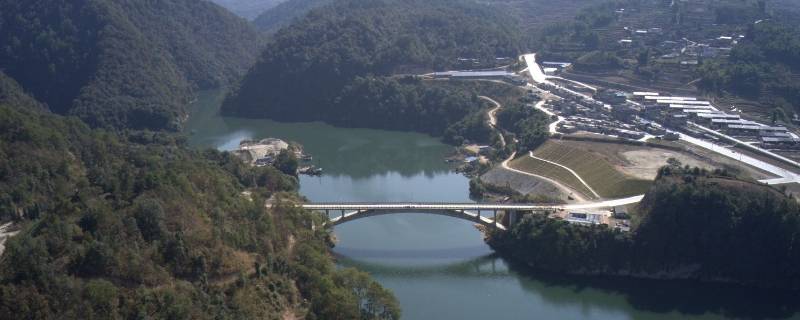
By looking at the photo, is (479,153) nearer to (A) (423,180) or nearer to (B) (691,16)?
(A) (423,180)

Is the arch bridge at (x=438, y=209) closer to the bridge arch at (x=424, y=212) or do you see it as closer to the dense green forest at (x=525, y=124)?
the bridge arch at (x=424, y=212)

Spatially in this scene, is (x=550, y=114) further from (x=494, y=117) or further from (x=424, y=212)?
(x=424, y=212)

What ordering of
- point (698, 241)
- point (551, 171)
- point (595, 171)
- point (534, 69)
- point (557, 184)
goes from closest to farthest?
point (698, 241), point (557, 184), point (595, 171), point (551, 171), point (534, 69)

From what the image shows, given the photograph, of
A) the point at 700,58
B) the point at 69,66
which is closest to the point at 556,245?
the point at 700,58

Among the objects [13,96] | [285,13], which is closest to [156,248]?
[13,96]

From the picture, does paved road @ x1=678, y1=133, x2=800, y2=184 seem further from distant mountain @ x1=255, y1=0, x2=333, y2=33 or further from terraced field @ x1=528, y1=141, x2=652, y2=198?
distant mountain @ x1=255, y1=0, x2=333, y2=33
